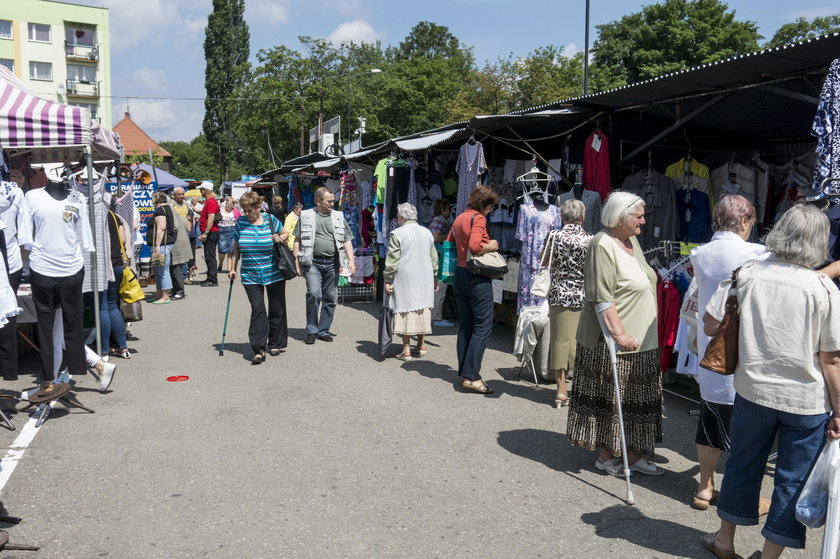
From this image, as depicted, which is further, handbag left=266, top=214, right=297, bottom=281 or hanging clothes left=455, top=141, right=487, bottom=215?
hanging clothes left=455, top=141, right=487, bottom=215

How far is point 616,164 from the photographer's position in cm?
900

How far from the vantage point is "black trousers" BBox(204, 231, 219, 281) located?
15.7 m

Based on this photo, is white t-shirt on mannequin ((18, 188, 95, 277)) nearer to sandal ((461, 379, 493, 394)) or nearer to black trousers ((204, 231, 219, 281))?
sandal ((461, 379, 493, 394))

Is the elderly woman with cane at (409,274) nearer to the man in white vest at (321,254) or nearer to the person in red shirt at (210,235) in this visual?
the man in white vest at (321,254)

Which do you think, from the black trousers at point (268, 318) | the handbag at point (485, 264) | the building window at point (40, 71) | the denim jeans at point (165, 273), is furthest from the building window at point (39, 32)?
the handbag at point (485, 264)

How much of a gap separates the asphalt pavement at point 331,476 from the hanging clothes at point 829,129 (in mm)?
2287

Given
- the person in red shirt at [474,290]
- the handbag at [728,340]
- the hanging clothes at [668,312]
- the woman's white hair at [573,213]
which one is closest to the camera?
the handbag at [728,340]

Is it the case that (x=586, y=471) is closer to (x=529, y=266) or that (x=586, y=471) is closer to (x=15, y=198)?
(x=529, y=266)

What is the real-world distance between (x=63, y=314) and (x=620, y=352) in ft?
16.0

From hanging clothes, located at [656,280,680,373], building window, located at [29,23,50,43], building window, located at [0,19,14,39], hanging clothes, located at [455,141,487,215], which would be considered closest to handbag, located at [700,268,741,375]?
hanging clothes, located at [656,280,680,373]

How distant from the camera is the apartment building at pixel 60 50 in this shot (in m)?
54.6

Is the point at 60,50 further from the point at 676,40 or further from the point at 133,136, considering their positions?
the point at 676,40

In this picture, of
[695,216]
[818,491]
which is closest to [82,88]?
[695,216]

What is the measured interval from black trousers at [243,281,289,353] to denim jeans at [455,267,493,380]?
2.41 m
